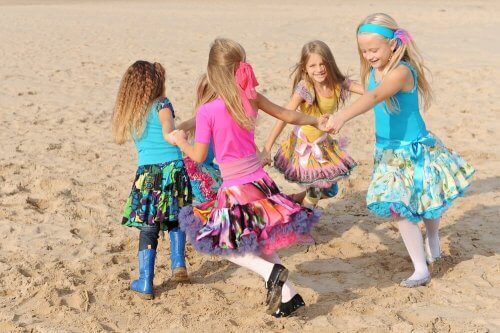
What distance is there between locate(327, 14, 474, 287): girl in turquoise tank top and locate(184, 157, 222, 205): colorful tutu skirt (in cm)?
124

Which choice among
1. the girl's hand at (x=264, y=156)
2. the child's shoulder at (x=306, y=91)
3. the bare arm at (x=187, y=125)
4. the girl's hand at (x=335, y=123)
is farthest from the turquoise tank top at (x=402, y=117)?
the bare arm at (x=187, y=125)

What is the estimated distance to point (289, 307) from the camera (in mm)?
4426

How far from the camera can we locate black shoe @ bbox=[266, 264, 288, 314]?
14.1 feet

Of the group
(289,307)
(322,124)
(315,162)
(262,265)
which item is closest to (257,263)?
(262,265)

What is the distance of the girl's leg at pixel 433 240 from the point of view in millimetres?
5375

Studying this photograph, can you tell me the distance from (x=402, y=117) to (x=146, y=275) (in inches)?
79.2

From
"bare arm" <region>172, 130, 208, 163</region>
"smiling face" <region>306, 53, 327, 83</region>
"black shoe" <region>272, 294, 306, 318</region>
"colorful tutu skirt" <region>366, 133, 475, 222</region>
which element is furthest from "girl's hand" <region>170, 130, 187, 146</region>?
"smiling face" <region>306, 53, 327, 83</region>

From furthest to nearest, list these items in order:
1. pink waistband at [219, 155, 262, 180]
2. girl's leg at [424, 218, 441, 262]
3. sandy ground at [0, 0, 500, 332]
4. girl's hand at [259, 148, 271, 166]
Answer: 1. girl's leg at [424, 218, 441, 262]
2. girl's hand at [259, 148, 271, 166]
3. sandy ground at [0, 0, 500, 332]
4. pink waistband at [219, 155, 262, 180]

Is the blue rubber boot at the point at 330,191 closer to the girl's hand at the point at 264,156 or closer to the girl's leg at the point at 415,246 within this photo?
the girl's hand at the point at 264,156

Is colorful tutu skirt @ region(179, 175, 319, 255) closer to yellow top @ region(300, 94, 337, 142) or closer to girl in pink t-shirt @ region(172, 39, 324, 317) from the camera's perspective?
girl in pink t-shirt @ region(172, 39, 324, 317)

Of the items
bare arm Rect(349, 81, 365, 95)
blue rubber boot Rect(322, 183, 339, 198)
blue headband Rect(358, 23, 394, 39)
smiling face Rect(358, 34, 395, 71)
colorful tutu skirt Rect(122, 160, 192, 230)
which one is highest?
blue headband Rect(358, 23, 394, 39)

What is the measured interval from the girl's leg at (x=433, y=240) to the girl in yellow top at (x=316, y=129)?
92 cm

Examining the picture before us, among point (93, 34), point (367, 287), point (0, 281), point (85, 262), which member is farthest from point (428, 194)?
point (93, 34)

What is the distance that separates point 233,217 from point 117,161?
4079mm
